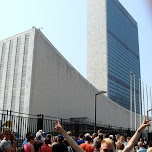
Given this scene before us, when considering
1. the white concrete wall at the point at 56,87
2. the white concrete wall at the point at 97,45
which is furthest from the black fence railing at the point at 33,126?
the white concrete wall at the point at 97,45

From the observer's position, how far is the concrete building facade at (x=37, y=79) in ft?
96.5

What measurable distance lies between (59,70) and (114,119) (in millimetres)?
21419

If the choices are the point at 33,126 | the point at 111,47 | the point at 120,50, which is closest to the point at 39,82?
the point at 33,126

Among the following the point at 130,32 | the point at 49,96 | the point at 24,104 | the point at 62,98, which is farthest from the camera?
the point at 130,32

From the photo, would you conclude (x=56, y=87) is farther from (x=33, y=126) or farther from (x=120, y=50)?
(x=120, y=50)

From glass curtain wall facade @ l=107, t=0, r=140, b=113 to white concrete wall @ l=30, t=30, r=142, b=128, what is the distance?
52.1m

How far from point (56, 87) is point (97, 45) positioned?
67.6 m

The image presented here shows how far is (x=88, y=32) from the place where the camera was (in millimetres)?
103062

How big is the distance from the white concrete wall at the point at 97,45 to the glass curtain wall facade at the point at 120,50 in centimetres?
203

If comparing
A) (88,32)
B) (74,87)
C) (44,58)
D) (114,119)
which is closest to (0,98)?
(44,58)

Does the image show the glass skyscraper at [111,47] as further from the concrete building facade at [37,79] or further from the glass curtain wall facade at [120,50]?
the concrete building facade at [37,79]

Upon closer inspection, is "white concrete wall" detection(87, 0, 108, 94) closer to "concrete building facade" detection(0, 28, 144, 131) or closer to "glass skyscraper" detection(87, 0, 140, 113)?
"glass skyscraper" detection(87, 0, 140, 113)

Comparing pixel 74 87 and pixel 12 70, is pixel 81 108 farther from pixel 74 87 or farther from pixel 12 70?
pixel 12 70

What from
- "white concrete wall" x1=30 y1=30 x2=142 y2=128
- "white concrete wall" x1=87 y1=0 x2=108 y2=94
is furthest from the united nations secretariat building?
"white concrete wall" x1=87 y1=0 x2=108 y2=94
